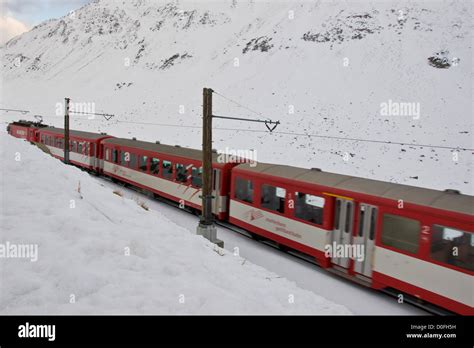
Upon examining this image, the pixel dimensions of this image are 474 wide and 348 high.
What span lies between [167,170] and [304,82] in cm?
2999

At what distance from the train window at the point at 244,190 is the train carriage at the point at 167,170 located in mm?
887

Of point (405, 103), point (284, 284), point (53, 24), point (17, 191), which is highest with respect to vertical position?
point (53, 24)

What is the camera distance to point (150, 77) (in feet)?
205

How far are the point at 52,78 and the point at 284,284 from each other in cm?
8688

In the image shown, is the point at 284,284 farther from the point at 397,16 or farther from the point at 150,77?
the point at 150,77

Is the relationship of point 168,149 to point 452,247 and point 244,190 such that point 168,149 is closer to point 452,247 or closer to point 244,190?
point 244,190

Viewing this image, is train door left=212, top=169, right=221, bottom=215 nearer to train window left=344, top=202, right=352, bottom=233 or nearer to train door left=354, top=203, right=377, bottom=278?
train window left=344, top=202, right=352, bottom=233

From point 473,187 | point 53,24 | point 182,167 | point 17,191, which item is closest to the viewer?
point 17,191

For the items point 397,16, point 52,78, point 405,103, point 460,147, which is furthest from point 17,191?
point 52,78

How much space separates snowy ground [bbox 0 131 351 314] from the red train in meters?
3.15

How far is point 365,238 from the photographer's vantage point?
1016 centimetres

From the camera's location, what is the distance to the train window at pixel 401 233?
9.09 m

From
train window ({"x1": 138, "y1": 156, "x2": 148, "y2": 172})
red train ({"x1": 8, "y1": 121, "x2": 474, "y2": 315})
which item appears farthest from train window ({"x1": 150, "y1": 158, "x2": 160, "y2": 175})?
red train ({"x1": 8, "y1": 121, "x2": 474, "y2": 315})
